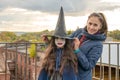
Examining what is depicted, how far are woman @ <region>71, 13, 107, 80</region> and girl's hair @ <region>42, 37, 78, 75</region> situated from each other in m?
0.05

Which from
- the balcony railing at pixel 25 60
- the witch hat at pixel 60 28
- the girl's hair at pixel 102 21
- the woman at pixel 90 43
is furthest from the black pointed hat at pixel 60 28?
the balcony railing at pixel 25 60

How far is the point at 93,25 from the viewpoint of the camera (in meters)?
2.58

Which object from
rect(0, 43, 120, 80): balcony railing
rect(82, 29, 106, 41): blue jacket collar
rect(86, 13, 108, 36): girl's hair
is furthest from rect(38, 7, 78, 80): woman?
rect(0, 43, 120, 80): balcony railing

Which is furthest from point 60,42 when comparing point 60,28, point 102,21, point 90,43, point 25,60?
point 25,60

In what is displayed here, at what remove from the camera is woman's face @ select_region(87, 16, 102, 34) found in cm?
258

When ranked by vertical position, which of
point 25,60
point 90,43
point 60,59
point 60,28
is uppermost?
point 60,28

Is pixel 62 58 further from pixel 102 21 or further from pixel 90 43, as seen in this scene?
pixel 102 21

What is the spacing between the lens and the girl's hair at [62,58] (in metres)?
2.47

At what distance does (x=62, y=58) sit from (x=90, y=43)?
0.89 feet

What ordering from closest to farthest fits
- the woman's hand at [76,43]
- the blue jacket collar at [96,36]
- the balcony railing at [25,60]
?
the woman's hand at [76,43]
the blue jacket collar at [96,36]
the balcony railing at [25,60]

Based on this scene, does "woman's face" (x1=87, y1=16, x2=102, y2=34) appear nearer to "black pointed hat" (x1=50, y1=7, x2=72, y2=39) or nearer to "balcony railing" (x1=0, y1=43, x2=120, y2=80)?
Result: "black pointed hat" (x1=50, y1=7, x2=72, y2=39)

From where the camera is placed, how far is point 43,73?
8.37 ft

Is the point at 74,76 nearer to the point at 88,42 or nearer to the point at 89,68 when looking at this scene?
the point at 89,68

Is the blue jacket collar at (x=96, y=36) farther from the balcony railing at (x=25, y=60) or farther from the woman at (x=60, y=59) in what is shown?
the balcony railing at (x=25, y=60)
